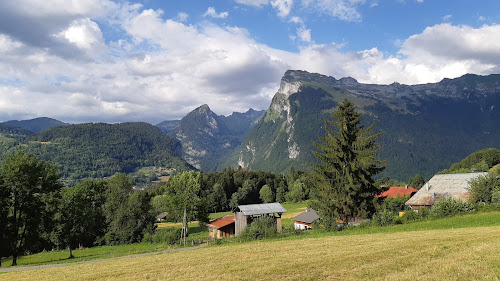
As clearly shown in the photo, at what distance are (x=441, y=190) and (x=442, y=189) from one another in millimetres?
460

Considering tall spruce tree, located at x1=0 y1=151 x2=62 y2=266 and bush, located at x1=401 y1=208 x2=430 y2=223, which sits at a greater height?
tall spruce tree, located at x1=0 y1=151 x2=62 y2=266

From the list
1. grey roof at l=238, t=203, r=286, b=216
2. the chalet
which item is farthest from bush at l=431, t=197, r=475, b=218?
the chalet

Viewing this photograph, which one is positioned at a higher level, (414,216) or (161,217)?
(414,216)

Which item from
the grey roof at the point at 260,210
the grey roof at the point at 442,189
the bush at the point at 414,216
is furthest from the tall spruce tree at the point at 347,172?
the grey roof at the point at 442,189

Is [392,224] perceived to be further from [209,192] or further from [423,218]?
[209,192]

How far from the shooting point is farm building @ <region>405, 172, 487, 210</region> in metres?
59.0

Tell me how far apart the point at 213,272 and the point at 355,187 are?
25.6 m

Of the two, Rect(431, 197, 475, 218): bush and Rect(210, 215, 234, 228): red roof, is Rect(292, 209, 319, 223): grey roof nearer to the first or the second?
Rect(210, 215, 234, 228): red roof

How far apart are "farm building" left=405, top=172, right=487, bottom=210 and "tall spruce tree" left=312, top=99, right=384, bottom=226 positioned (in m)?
27.2

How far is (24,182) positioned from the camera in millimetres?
41375

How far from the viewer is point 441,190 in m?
61.8

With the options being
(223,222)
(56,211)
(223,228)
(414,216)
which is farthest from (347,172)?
(56,211)

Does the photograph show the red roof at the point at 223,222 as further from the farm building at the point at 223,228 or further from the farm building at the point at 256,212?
the farm building at the point at 256,212

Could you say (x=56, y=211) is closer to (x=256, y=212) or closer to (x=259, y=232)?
(x=256, y=212)
